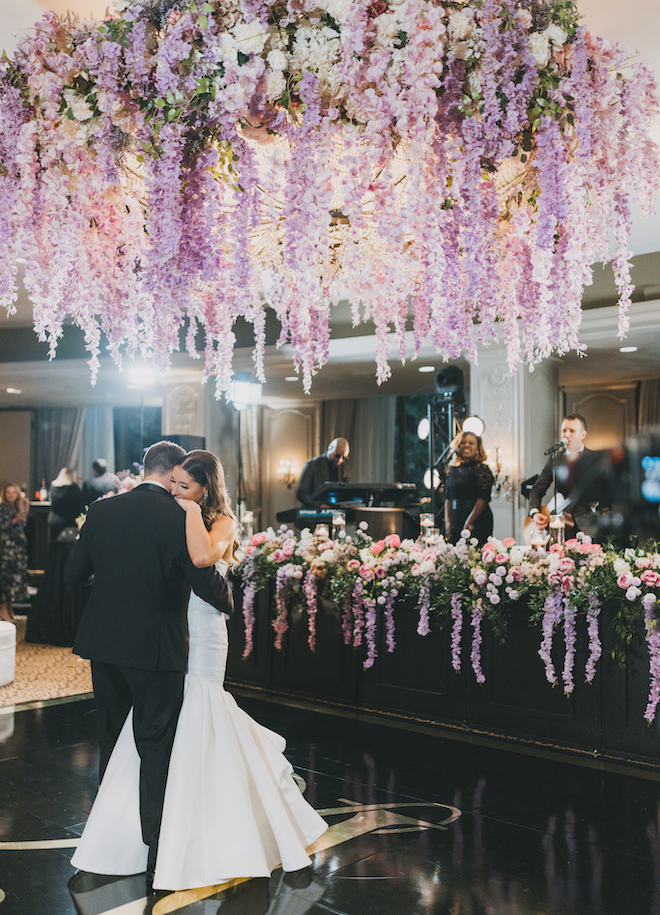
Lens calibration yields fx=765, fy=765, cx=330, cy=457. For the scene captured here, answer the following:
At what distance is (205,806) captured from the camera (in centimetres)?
271

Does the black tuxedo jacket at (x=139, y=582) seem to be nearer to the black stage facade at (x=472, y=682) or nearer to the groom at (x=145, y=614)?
the groom at (x=145, y=614)

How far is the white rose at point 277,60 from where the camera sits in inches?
81.7

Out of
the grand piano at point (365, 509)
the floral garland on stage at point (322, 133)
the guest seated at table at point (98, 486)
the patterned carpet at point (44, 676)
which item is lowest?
the patterned carpet at point (44, 676)

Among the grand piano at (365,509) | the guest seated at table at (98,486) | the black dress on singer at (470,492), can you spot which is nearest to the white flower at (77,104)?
the black dress on singer at (470,492)

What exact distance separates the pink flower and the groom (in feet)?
7.94

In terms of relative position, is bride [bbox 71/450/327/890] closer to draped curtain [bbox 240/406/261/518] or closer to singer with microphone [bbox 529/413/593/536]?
singer with microphone [bbox 529/413/593/536]

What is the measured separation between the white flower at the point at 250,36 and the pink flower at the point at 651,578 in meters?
3.24

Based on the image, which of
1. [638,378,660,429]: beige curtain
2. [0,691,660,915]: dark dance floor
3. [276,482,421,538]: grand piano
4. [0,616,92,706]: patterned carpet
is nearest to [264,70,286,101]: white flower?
[0,691,660,915]: dark dance floor

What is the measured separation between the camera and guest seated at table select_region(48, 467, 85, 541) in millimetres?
8219

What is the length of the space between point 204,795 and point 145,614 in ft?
2.22

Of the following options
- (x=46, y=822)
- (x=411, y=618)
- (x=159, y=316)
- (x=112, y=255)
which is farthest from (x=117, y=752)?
(x=411, y=618)

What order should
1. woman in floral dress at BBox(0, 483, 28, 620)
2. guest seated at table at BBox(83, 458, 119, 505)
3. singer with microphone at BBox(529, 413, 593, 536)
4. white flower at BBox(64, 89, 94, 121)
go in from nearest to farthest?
white flower at BBox(64, 89, 94, 121) < singer with microphone at BBox(529, 413, 593, 536) < guest seated at table at BBox(83, 458, 119, 505) < woman in floral dress at BBox(0, 483, 28, 620)

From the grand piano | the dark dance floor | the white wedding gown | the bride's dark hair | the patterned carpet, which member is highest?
the bride's dark hair

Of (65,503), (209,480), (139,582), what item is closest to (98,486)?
(65,503)
